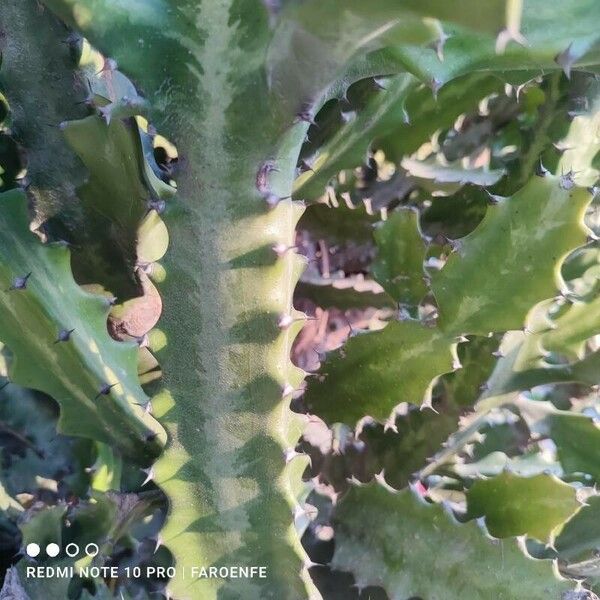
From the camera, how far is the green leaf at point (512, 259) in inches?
33.8

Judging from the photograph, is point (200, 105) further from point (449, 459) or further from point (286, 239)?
point (449, 459)

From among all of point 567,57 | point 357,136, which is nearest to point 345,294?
point 357,136

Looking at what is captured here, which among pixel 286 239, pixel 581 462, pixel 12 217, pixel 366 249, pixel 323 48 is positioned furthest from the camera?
pixel 366 249

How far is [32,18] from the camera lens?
0.91 meters

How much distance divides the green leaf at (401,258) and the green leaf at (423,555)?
310 mm

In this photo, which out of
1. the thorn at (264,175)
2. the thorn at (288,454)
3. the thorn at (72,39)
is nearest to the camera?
the thorn at (264,175)

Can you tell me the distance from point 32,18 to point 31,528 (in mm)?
681

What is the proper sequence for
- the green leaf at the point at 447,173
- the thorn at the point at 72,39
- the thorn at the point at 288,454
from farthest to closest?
1. the green leaf at the point at 447,173
2. the thorn at the point at 72,39
3. the thorn at the point at 288,454

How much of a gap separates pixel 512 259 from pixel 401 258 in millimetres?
229

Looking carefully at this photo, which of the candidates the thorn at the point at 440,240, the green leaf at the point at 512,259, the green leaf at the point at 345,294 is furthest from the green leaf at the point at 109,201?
the thorn at the point at 440,240

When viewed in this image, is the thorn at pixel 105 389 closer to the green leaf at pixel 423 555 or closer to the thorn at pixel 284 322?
the thorn at pixel 284 322

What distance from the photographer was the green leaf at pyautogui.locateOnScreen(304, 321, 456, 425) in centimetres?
97

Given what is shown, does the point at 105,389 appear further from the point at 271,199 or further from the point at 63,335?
the point at 271,199

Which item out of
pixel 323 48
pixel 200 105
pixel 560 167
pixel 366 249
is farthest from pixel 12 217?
pixel 560 167
